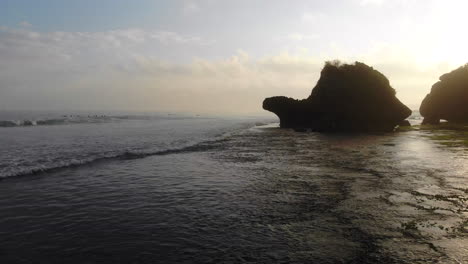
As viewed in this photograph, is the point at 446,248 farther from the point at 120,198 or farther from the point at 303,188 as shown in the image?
the point at 120,198

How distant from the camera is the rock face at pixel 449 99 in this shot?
216ft

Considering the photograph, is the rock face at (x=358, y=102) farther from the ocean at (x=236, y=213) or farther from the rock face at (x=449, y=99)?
the ocean at (x=236, y=213)

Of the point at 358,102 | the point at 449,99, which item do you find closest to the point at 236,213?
the point at 358,102

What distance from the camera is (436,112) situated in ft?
228

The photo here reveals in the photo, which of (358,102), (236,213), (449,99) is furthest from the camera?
(449,99)

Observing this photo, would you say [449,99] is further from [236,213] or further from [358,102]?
[236,213]

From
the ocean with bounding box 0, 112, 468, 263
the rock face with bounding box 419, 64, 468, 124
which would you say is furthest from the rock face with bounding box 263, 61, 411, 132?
the ocean with bounding box 0, 112, 468, 263

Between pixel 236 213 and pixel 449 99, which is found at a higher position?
pixel 449 99

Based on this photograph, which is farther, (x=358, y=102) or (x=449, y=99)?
(x=449, y=99)

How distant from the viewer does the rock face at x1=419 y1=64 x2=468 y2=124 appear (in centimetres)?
6575

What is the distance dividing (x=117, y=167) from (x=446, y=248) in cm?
1727

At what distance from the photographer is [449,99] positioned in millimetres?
67250

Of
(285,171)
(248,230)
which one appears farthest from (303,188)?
(248,230)

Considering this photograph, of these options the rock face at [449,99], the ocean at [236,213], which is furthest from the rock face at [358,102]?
the ocean at [236,213]
